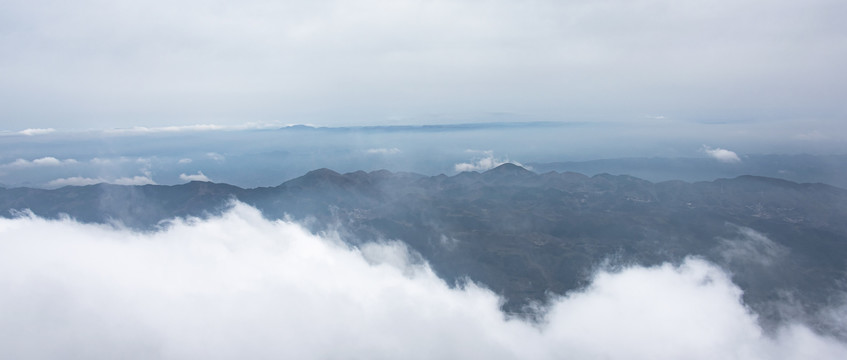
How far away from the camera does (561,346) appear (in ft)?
638

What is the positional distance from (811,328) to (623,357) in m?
89.2

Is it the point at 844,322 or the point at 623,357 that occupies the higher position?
the point at 844,322

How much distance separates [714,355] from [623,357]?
43257mm

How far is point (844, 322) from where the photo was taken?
198 metres

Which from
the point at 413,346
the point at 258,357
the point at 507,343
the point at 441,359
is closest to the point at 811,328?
the point at 507,343

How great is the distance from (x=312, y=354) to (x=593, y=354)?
127m

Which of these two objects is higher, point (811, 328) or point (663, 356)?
point (811, 328)

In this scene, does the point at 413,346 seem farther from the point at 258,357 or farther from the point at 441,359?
the point at 258,357

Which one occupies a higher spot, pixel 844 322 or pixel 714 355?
pixel 844 322

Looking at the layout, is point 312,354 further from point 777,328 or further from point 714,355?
point 777,328

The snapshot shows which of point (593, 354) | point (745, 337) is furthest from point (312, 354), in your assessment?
point (745, 337)

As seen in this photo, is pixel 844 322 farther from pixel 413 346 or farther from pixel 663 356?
pixel 413 346

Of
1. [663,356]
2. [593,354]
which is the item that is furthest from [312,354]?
[663,356]

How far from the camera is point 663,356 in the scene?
7795 inches
